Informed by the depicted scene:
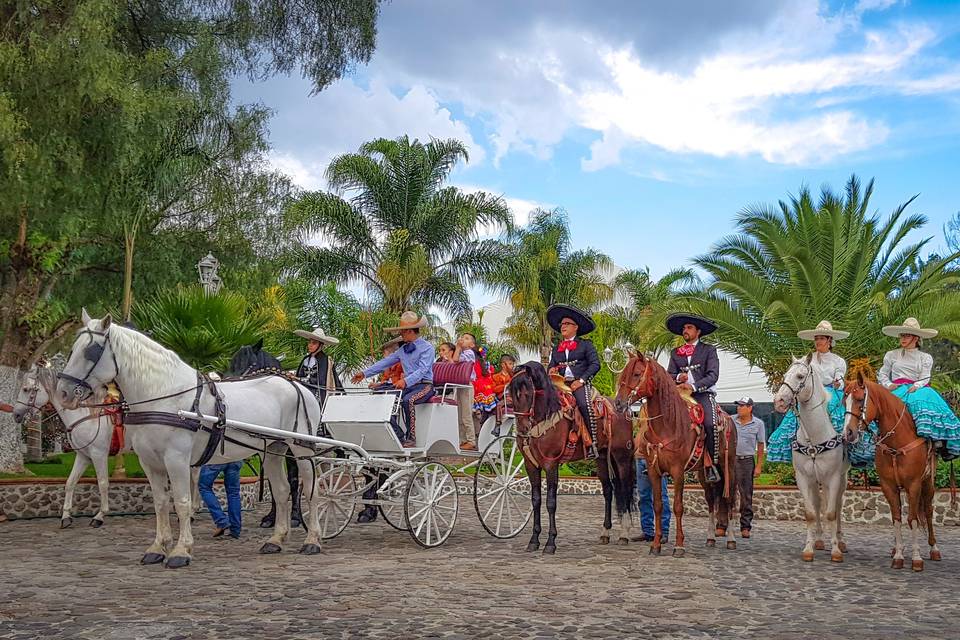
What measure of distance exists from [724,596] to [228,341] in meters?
8.69

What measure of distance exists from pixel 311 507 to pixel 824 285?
1347cm

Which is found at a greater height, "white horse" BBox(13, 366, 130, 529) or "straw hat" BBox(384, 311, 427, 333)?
"straw hat" BBox(384, 311, 427, 333)

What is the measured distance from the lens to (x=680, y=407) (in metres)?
10.3

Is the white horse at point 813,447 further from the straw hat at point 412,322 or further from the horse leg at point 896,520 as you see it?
the straw hat at point 412,322

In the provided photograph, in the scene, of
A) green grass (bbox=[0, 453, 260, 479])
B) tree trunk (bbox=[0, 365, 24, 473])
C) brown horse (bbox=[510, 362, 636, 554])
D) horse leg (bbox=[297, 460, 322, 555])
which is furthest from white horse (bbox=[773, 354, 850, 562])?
tree trunk (bbox=[0, 365, 24, 473])

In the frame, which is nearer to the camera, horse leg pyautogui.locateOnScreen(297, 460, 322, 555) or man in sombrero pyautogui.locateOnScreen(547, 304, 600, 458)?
horse leg pyautogui.locateOnScreen(297, 460, 322, 555)

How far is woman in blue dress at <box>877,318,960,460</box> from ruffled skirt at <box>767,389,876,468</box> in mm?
521

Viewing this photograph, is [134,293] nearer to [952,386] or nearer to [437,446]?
[437,446]

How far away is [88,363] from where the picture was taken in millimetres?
8398

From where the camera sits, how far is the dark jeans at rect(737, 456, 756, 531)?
12945 mm

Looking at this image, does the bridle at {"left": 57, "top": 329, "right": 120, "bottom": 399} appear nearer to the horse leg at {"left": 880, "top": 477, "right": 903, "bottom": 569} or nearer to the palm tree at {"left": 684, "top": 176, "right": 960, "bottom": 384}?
the horse leg at {"left": 880, "top": 477, "right": 903, "bottom": 569}

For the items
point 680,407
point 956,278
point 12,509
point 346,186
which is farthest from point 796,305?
point 346,186

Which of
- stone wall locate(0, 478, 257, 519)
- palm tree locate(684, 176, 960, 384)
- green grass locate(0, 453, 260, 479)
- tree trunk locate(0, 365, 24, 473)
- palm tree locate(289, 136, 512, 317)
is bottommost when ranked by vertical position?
stone wall locate(0, 478, 257, 519)

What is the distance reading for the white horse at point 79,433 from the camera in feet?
40.0
